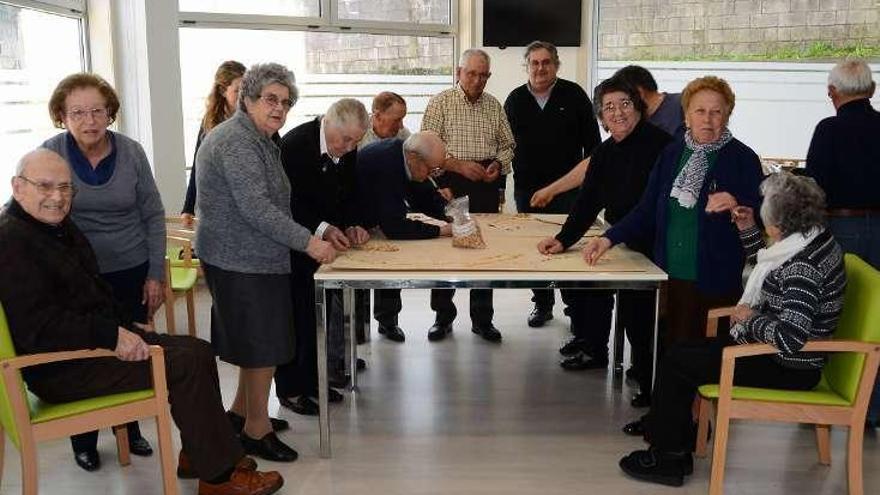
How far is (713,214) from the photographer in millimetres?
3324

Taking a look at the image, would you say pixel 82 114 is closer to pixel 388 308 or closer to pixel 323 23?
pixel 388 308

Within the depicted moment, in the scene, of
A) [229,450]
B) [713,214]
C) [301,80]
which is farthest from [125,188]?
[301,80]

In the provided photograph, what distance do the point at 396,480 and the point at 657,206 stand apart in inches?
57.7

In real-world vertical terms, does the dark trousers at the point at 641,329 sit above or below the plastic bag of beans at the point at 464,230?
below

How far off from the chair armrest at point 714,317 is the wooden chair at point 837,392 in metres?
0.33

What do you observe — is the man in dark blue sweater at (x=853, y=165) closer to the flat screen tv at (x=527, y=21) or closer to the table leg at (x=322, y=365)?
the table leg at (x=322, y=365)

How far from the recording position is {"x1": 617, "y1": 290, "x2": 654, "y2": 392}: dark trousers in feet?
13.1

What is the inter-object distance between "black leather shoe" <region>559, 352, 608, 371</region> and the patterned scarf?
1.40m

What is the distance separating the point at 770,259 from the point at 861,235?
1.26 metres

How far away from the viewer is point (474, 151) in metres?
5.18

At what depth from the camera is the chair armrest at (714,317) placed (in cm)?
329

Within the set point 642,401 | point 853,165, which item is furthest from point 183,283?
point 853,165

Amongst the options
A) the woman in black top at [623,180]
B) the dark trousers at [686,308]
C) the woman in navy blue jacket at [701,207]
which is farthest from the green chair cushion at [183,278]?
the dark trousers at [686,308]

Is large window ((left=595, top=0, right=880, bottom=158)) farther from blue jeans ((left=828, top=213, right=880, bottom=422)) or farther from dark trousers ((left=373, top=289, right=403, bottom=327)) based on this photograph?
dark trousers ((left=373, top=289, right=403, bottom=327))
